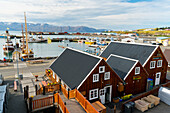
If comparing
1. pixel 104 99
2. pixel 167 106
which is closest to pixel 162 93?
pixel 167 106

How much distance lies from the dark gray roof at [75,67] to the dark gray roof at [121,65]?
6070mm

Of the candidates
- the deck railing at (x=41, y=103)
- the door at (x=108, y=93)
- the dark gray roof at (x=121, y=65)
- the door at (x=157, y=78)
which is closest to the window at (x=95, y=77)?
the door at (x=108, y=93)

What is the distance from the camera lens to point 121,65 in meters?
21.6

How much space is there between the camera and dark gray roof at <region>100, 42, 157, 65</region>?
24.1 metres

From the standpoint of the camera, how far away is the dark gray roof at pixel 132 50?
2415cm

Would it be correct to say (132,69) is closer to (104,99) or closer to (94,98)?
(104,99)

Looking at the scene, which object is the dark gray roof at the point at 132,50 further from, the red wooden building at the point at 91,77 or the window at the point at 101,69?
the window at the point at 101,69

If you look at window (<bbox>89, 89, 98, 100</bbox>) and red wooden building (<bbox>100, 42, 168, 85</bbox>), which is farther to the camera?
red wooden building (<bbox>100, 42, 168, 85</bbox>)

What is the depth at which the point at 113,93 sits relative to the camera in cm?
1886

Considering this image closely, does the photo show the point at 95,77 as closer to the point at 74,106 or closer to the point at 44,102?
the point at 74,106

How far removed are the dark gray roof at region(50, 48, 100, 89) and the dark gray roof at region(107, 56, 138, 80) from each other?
239 inches

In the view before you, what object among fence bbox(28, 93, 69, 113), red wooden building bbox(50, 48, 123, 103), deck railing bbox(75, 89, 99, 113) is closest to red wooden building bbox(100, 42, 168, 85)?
red wooden building bbox(50, 48, 123, 103)

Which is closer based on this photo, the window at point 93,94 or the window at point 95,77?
the window at point 95,77

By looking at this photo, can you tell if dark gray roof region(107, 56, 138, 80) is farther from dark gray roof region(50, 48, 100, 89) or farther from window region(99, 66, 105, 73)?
dark gray roof region(50, 48, 100, 89)
